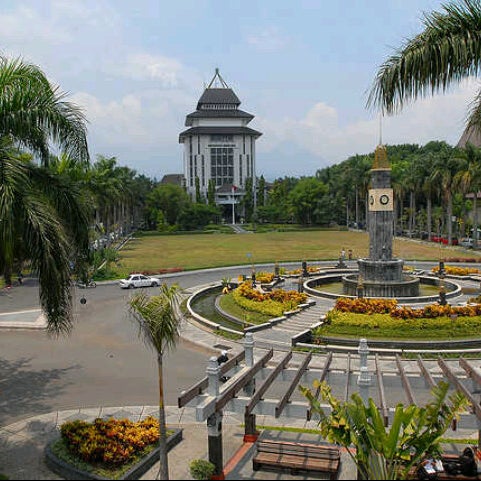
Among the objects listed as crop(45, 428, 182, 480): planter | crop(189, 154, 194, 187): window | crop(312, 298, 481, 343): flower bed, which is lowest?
crop(45, 428, 182, 480): planter

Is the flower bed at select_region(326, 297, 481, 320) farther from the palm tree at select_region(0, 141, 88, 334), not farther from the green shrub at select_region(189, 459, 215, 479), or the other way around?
the palm tree at select_region(0, 141, 88, 334)

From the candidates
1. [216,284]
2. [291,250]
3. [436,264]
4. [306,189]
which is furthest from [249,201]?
[216,284]

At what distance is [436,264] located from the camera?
48.8 meters

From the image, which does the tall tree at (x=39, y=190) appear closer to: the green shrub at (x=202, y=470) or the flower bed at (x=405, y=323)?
the green shrub at (x=202, y=470)

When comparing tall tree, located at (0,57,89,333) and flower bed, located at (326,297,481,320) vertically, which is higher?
tall tree, located at (0,57,89,333)

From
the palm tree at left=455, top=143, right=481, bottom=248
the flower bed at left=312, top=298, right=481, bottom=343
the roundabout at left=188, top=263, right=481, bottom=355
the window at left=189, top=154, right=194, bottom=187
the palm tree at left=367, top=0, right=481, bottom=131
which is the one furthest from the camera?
the window at left=189, top=154, right=194, bottom=187

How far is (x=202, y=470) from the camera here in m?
10.5

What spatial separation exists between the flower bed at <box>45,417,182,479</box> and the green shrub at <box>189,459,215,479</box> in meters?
1.34

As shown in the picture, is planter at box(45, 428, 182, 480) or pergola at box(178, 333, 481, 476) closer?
pergola at box(178, 333, 481, 476)

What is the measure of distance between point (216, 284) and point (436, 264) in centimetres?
2246

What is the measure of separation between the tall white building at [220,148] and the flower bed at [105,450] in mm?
108627

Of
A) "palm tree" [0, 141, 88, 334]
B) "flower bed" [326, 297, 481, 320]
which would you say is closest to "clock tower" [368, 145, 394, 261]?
"flower bed" [326, 297, 481, 320]

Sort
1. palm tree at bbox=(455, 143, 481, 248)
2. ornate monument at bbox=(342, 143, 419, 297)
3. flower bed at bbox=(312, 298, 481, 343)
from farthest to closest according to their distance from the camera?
palm tree at bbox=(455, 143, 481, 248), ornate monument at bbox=(342, 143, 419, 297), flower bed at bbox=(312, 298, 481, 343)

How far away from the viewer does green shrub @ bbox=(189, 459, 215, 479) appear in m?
10.5
